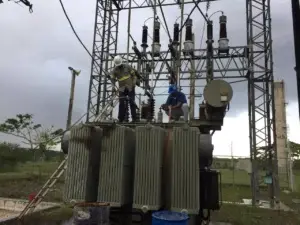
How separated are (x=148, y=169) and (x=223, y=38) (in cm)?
1424

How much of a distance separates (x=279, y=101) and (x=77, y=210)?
27997mm

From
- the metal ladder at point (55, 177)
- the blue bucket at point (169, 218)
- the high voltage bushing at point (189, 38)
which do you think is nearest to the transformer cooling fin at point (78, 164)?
the blue bucket at point (169, 218)

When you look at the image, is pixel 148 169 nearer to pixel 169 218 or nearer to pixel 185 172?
pixel 185 172

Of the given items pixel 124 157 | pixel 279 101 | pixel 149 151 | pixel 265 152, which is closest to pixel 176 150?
pixel 149 151

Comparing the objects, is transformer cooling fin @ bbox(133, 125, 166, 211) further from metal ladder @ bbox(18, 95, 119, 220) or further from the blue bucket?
metal ladder @ bbox(18, 95, 119, 220)

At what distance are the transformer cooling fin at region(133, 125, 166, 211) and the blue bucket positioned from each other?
101 mm

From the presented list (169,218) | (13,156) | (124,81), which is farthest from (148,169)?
(13,156)

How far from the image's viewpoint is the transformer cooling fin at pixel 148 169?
13.6 ft

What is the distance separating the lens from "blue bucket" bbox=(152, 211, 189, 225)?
3915 millimetres

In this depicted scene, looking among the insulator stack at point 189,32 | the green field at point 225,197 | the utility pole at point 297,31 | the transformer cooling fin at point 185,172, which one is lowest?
the green field at point 225,197

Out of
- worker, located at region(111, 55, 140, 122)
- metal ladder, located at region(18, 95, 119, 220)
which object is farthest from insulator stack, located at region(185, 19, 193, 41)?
metal ladder, located at region(18, 95, 119, 220)

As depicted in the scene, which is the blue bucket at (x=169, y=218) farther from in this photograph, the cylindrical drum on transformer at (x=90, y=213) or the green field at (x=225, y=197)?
the green field at (x=225, y=197)

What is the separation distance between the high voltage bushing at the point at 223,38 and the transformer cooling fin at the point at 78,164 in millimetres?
13908

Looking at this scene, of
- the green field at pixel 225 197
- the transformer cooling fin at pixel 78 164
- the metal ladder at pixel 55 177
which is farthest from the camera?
the green field at pixel 225 197
